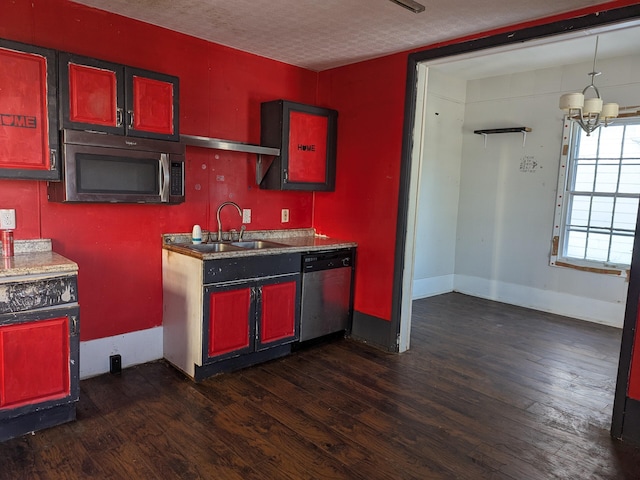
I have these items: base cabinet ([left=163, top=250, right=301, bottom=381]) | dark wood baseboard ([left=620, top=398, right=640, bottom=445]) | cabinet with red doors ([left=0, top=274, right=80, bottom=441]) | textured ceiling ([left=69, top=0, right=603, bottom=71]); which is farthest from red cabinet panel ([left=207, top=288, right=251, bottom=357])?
dark wood baseboard ([left=620, top=398, right=640, bottom=445])

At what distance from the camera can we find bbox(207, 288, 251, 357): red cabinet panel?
3012 millimetres

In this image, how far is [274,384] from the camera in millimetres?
3045

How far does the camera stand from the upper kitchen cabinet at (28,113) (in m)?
2.35

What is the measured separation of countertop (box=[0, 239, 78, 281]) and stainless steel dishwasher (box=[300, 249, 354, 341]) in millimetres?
1734

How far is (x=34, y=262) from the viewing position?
7.83 feet

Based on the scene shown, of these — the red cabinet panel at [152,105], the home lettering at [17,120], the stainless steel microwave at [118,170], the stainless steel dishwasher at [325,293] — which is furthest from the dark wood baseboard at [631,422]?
the home lettering at [17,120]

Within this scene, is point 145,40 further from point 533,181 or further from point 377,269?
point 533,181

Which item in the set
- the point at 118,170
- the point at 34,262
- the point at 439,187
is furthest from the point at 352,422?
the point at 439,187

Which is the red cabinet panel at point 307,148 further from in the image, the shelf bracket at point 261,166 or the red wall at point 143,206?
the red wall at point 143,206

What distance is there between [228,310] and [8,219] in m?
1.45

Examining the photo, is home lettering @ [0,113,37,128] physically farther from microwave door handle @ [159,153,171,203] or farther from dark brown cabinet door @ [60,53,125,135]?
microwave door handle @ [159,153,171,203]

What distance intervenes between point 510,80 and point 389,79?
2488mm

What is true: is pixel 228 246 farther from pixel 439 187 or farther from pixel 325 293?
pixel 439 187

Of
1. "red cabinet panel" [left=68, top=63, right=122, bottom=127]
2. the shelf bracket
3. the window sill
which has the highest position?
"red cabinet panel" [left=68, top=63, right=122, bottom=127]
